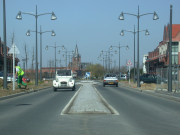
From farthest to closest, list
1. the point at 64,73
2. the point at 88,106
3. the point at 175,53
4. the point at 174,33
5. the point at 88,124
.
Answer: the point at 174,33, the point at 175,53, the point at 64,73, the point at 88,106, the point at 88,124

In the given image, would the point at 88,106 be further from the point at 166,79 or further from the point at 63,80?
the point at 63,80

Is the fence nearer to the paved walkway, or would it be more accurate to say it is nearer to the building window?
the paved walkway

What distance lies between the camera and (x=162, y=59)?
73.8 metres

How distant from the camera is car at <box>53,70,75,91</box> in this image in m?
32.9

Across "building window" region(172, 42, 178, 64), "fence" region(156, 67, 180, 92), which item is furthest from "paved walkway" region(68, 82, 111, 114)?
"building window" region(172, 42, 178, 64)

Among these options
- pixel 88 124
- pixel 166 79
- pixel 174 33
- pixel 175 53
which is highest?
pixel 174 33

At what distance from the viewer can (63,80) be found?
108ft

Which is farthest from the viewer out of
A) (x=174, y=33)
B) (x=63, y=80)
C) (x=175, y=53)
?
(x=174, y=33)

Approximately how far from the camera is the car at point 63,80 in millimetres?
32906

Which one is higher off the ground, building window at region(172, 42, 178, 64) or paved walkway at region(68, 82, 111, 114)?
building window at region(172, 42, 178, 64)

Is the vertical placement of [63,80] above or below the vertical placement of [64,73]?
below

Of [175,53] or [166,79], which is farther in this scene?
[175,53]

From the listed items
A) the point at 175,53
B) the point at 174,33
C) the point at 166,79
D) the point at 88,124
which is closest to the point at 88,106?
the point at 88,124

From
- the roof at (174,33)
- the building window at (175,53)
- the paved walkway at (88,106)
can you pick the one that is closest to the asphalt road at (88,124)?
the paved walkway at (88,106)
